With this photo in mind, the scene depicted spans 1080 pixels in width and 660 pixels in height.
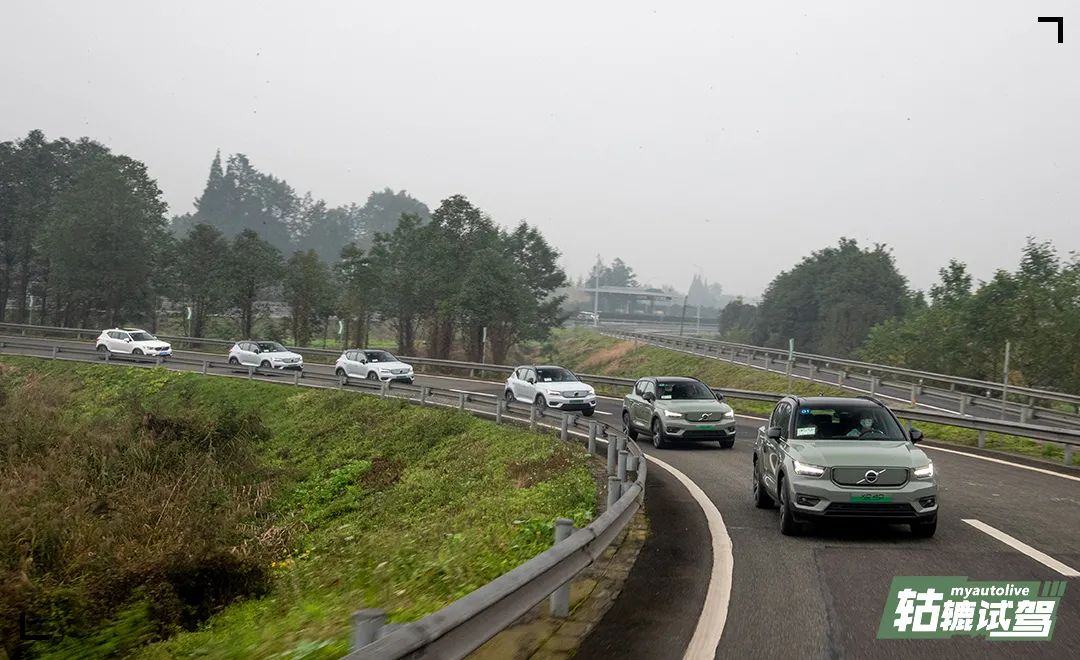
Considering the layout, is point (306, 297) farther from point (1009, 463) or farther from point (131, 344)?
point (1009, 463)

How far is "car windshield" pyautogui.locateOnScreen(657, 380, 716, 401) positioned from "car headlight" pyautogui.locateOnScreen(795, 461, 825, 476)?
11485mm

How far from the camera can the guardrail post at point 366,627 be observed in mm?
3342

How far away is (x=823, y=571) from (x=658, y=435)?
12285 millimetres

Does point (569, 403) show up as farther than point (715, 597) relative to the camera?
Yes

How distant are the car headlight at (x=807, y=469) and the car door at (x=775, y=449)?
0.61 m

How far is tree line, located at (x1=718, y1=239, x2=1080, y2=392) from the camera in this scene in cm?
4369

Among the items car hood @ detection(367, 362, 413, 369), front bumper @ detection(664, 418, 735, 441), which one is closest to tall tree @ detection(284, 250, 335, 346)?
A: car hood @ detection(367, 362, 413, 369)

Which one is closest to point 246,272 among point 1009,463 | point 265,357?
point 265,357

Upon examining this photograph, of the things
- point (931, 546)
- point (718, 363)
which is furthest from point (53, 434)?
point (718, 363)

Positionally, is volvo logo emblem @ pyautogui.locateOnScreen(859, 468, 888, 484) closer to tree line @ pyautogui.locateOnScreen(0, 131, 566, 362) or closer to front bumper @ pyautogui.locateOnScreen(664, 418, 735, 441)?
front bumper @ pyautogui.locateOnScreen(664, 418, 735, 441)

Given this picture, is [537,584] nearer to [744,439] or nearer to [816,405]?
[816,405]

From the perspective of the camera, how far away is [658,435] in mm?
20188

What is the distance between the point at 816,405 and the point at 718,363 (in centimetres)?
→ 4288

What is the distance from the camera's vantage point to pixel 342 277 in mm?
73625
